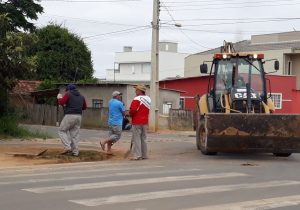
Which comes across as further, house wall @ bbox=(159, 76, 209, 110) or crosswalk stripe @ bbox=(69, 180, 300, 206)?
house wall @ bbox=(159, 76, 209, 110)

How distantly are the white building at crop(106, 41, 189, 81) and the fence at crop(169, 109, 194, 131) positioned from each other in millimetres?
56422

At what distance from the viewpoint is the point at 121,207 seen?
8.39 meters

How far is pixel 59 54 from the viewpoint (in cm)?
5194

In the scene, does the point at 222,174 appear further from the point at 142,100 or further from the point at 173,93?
the point at 173,93

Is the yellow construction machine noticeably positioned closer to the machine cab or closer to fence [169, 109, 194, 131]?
the machine cab

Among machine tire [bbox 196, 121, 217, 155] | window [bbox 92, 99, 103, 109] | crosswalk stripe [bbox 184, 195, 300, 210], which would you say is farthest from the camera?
window [bbox 92, 99, 103, 109]

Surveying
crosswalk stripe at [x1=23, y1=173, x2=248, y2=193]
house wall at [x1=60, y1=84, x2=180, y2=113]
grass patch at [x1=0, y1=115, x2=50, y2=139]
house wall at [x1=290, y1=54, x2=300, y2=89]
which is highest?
house wall at [x1=290, y1=54, x2=300, y2=89]

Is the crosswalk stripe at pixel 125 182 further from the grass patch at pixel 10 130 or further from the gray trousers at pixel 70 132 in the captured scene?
the grass patch at pixel 10 130

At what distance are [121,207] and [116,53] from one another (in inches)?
3935

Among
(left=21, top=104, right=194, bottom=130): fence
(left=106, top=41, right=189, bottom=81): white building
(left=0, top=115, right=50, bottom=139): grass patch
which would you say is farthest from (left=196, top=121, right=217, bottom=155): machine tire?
(left=106, top=41, right=189, bottom=81): white building

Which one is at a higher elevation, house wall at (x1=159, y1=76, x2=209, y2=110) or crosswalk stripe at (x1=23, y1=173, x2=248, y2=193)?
house wall at (x1=159, y1=76, x2=209, y2=110)

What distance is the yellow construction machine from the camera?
15000 mm

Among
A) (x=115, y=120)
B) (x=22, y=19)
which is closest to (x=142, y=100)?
(x=115, y=120)

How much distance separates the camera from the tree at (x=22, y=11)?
3559 centimetres
